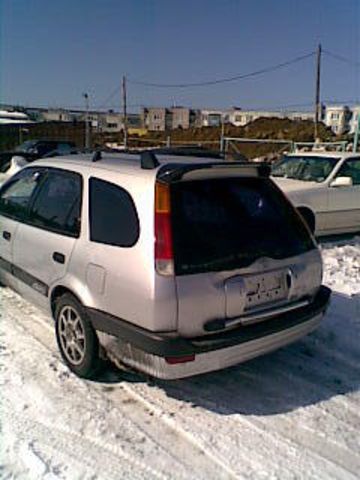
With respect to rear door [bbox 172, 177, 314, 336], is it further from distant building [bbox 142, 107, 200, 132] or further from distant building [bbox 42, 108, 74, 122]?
distant building [bbox 42, 108, 74, 122]

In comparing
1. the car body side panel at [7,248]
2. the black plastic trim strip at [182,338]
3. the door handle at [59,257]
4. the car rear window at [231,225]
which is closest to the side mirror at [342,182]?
the car rear window at [231,225]

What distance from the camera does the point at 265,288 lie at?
3.06 metres

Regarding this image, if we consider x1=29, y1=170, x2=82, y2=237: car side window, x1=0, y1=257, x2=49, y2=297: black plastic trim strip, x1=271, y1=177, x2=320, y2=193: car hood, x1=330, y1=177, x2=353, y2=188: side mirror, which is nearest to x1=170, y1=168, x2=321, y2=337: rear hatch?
x1=29, y1=170, x2=82, y2=237: car side window

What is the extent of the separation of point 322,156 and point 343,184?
37.6 inches

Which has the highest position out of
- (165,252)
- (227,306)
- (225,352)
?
(165,252)

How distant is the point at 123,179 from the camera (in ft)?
10.2

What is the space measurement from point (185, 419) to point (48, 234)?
173 cm

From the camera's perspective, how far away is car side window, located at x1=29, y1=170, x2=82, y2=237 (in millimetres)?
3481

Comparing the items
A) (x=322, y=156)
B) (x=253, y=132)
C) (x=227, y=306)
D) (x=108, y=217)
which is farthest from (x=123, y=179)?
(x=253, y=132)

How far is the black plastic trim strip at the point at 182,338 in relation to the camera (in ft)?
8.96

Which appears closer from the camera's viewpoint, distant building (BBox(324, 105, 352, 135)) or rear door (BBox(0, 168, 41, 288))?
rear door (BBox(0, 168, 41, 288))

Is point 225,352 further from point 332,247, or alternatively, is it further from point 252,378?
point 332,247

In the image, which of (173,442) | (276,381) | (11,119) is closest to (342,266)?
(276,381)

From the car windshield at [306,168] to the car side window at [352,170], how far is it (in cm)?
16
